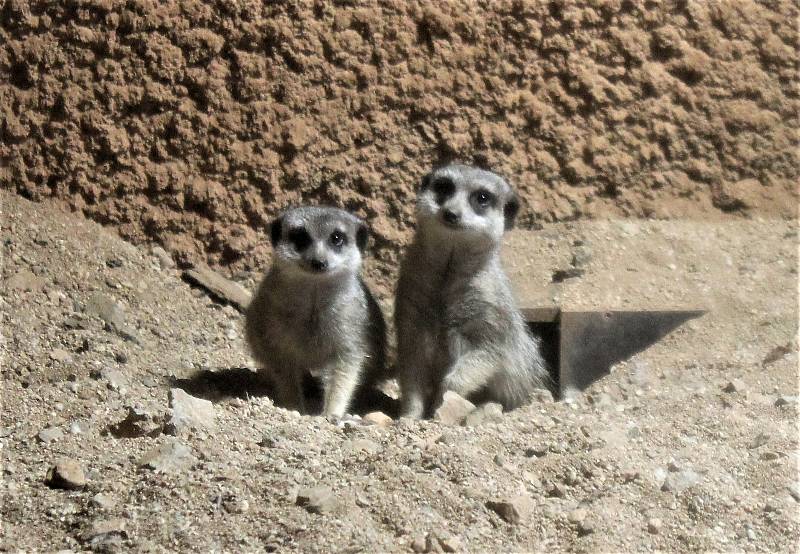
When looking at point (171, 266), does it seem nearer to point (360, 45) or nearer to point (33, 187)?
point (33, 187)

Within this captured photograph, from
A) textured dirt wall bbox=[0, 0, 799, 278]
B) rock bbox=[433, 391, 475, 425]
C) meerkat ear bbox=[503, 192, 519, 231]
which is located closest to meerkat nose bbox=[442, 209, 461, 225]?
meerkat ear bbox=[503, 192, 519, 231]

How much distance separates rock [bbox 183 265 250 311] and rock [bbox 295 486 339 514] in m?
2.17

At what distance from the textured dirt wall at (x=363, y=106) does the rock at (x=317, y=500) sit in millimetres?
2384

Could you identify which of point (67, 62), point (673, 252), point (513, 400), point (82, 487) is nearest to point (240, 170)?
point (67, 62)

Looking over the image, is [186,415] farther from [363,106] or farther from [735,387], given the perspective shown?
[363,106]

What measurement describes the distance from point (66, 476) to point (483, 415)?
126cm

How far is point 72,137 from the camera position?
15.1 feet

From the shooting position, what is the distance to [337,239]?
12.3 feet

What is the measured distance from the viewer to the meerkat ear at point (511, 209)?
3902mm

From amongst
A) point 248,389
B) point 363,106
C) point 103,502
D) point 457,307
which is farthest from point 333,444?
point 363,106

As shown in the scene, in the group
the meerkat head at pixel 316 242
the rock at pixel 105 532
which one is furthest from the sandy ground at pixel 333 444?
the meerkat head at pixel 316 242

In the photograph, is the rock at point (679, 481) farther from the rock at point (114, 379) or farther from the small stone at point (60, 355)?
the small stone at point (60, 355)

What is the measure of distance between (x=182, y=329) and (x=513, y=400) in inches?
51.7

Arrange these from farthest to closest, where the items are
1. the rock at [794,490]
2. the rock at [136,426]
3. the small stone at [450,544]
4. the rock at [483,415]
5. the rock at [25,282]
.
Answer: the rock at [25,282] < the rock at [483,415] < the rock at [136,426] < the rock at [794,490] < the small stone at [450,544]
